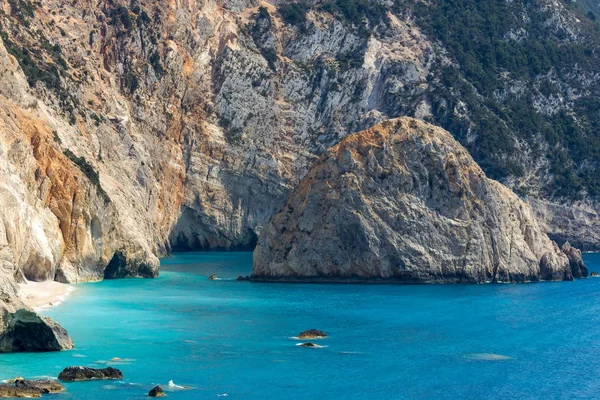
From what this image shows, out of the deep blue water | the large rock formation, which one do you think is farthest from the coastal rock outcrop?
the large rock formation

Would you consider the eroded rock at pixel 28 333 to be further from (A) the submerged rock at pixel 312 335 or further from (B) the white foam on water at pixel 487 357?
(B) the white foam on water at pixel 487 357

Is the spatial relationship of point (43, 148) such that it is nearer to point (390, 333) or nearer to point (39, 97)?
point (39, 97)

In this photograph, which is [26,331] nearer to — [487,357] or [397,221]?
[487,357]

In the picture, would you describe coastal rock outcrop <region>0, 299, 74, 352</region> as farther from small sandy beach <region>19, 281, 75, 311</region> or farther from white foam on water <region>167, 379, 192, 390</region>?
small sandy beach <region>19, 281, 75, 311</region>

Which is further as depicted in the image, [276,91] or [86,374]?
[276,91]

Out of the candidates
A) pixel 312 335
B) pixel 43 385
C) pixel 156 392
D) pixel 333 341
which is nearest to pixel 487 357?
pixel 333 341

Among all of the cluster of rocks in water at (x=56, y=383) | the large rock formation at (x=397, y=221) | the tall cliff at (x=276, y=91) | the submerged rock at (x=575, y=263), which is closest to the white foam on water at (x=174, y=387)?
the cluster of rocks in water at (x=56, y=383)

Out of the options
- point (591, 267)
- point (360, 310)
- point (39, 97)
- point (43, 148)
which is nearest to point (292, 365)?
point (360, 310)
